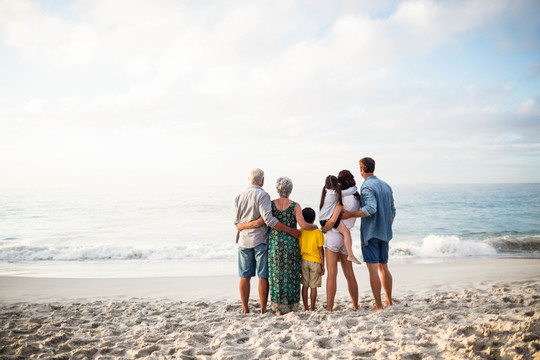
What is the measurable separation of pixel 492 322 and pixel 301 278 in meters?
2.02

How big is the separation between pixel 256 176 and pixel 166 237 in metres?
10.9

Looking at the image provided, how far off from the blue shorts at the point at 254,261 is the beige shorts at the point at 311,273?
484 mm

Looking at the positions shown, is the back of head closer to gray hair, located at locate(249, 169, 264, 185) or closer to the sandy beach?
gray hair, located at locate(249, 169, 264, 185)

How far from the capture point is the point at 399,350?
9.07 feet

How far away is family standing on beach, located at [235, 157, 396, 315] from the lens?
12.7ft

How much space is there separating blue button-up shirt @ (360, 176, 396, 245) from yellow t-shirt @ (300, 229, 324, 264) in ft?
1.74

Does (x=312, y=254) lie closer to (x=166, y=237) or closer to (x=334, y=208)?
(x=334, y=208)

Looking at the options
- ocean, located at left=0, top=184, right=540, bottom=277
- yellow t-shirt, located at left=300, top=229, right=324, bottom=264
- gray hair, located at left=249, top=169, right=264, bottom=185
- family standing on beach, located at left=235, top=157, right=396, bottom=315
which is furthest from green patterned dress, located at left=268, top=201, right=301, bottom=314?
ocean, located at left=0, top=184, right=540, bottom=277

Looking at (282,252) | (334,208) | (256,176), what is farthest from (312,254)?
(256,176)

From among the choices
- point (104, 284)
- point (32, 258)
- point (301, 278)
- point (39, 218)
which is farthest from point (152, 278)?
point (39, 218)

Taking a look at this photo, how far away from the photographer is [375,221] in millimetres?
3885

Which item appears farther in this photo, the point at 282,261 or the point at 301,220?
the point at 282,261

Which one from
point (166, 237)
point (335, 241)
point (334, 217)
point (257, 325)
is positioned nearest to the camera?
point (257, 325)

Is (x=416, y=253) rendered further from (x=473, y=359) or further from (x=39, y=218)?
(x=39, y=218)
